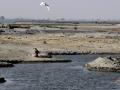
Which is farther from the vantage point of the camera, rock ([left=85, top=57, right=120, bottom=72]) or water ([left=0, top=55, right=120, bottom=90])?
rock ([left=85, top=57, right=120, bottom=72])

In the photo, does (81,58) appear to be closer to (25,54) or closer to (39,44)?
(25,54)

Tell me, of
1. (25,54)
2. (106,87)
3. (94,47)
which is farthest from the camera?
(94,47)

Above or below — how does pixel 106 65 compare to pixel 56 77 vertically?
above

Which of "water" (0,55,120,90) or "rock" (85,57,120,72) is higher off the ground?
"rock" (85,57,120,72)

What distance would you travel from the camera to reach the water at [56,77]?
49.1 metres

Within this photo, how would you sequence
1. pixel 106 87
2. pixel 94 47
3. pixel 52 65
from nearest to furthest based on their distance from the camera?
pixel 106 87, pixel 52 65, pixel 94 47

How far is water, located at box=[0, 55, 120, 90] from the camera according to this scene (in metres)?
49.1

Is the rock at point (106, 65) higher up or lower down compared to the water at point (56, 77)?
higher up

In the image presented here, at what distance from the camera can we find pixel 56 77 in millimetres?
55938

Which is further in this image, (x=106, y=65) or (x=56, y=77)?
(x=106, y=65)

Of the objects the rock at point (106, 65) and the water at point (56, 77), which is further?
the rock at point (106, 65)

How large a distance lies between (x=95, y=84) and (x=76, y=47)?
39.5 meters

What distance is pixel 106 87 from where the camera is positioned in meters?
49.0

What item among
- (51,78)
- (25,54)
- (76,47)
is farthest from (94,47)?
(51,78)
